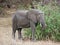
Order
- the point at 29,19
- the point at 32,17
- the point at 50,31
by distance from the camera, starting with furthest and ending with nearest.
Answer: the point at 50,31 < the point at 29,19 < the point at 32,17

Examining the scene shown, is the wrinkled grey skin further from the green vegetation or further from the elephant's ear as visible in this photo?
the green vegetation

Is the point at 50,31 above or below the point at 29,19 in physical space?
below

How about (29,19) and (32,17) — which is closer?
(32,17)

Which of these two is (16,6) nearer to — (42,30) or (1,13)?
(1,13)

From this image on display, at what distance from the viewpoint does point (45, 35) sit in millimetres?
12734

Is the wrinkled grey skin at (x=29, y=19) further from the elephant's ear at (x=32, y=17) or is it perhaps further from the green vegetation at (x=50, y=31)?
the green vegetation at (x=50, y=31)

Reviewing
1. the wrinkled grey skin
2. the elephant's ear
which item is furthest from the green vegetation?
the elephant's ear

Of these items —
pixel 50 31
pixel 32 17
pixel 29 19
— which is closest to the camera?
pixel 32 17

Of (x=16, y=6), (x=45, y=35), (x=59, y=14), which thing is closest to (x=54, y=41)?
(x=45, y=35)

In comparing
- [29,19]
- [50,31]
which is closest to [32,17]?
[29,19]

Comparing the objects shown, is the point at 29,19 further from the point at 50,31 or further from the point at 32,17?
the point at 50,31

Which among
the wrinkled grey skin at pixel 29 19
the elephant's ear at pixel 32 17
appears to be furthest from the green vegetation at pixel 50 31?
the elephant's ear at pixel 32 17

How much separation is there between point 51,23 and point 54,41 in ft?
2.84

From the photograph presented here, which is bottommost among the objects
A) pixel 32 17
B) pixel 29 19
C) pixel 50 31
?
pixel 50 31
